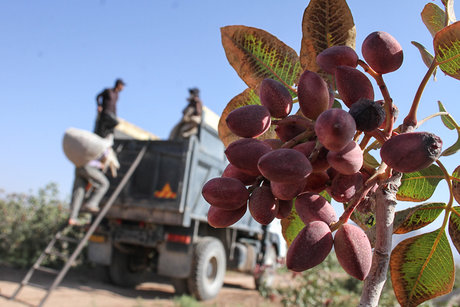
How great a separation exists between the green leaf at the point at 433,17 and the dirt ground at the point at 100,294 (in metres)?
5.63

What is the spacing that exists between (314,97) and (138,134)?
8.97 m

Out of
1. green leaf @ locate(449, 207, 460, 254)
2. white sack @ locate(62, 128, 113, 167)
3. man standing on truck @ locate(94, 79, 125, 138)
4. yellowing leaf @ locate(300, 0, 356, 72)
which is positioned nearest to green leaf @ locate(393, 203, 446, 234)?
green leaf @ locate(449, 207, 460, 254)

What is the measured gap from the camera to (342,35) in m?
0.68

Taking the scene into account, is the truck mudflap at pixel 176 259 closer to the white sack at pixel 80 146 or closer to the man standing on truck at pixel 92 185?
the man standing on truck at pixel 92 185

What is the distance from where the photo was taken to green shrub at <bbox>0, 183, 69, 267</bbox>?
870 cm

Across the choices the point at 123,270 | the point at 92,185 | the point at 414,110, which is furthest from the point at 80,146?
the point at 414,110

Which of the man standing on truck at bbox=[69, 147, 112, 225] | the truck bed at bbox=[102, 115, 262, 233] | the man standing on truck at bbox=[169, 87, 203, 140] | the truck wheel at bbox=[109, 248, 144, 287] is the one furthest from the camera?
the man standing on truck at bbox=[169, 87, 203, 140]

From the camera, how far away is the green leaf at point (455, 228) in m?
0.73

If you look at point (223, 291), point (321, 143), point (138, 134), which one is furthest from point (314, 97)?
point (138, 134)

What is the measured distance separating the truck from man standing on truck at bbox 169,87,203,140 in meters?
0.39

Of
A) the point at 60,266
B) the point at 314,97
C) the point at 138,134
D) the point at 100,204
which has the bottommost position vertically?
the point at 60,266

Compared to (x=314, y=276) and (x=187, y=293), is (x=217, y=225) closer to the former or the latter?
(x=314, y=276)

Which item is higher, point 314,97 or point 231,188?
point 314,97

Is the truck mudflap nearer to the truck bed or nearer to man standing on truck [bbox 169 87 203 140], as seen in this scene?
the truck bed
